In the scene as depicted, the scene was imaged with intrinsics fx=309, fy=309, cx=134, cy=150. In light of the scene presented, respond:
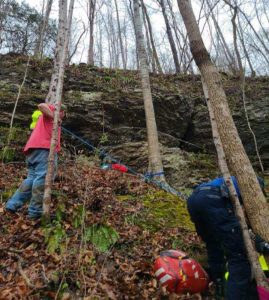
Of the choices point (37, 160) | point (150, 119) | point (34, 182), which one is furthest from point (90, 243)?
point (150, 119)

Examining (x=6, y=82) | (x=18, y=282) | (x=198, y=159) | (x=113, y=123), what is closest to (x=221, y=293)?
(x=18, y=282)

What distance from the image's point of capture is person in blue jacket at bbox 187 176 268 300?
3566 millimetres

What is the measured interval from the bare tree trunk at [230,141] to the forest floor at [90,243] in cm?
135

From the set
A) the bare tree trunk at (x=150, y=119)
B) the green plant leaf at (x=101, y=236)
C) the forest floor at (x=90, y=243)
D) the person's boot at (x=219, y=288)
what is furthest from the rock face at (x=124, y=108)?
the person's boot at (x=219, y=288)

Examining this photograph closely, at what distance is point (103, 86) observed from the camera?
11.0 metres

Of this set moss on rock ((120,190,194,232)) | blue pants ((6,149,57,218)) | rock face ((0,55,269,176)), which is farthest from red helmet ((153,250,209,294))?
rock face ((0,55,269,176))

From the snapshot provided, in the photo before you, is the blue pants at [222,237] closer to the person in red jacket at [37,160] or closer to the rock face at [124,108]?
the person in red jacket at [37,160]

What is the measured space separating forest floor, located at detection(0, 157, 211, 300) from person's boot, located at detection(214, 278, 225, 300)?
702 millimetres

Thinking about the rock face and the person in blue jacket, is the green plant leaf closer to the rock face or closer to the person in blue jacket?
the person in blue jacket

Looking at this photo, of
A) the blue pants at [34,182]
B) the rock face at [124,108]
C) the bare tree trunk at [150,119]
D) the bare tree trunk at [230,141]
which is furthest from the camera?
the rock face at [124,108]

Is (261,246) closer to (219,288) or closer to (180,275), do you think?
(219,288)

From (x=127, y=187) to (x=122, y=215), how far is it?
150 cm

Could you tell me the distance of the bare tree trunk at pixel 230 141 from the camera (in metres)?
3.89

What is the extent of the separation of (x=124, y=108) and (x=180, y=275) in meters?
7.49
